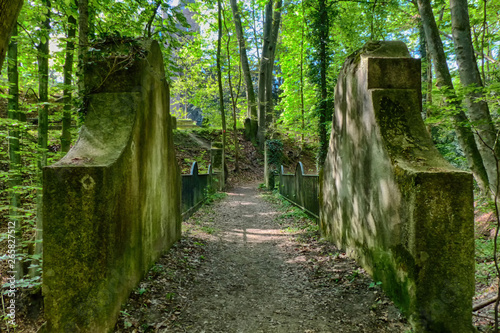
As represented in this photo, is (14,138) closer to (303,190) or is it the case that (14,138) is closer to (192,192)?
(192,192)

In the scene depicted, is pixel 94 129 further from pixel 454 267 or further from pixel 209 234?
pixel 209 234

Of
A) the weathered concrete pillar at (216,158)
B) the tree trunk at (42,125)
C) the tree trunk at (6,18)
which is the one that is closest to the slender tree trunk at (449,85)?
the tree trunk at (6,18)

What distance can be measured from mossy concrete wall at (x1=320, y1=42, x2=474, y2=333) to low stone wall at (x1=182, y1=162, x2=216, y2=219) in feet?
15.2

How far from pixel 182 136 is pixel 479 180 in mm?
19428

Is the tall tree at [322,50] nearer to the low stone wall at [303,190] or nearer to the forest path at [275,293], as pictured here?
the low stone wall at [303,190]

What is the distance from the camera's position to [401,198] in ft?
9.89

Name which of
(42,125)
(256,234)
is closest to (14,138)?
(42,125)

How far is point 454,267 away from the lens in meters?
2.79

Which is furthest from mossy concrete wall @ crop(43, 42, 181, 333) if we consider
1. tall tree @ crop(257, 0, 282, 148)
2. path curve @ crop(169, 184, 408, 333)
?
tall tree @ crop(257, 0, 282, 148)

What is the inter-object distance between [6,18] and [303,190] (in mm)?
8234

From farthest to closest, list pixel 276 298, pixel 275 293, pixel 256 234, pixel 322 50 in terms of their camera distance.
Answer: pixel 322 50 < pixel 256 234 < pixel 275 293 < pixel 276 298

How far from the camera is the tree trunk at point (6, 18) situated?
5.33 feet

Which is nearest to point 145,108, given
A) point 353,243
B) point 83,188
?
point 83,188

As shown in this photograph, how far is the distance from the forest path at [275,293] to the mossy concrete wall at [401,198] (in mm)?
316
